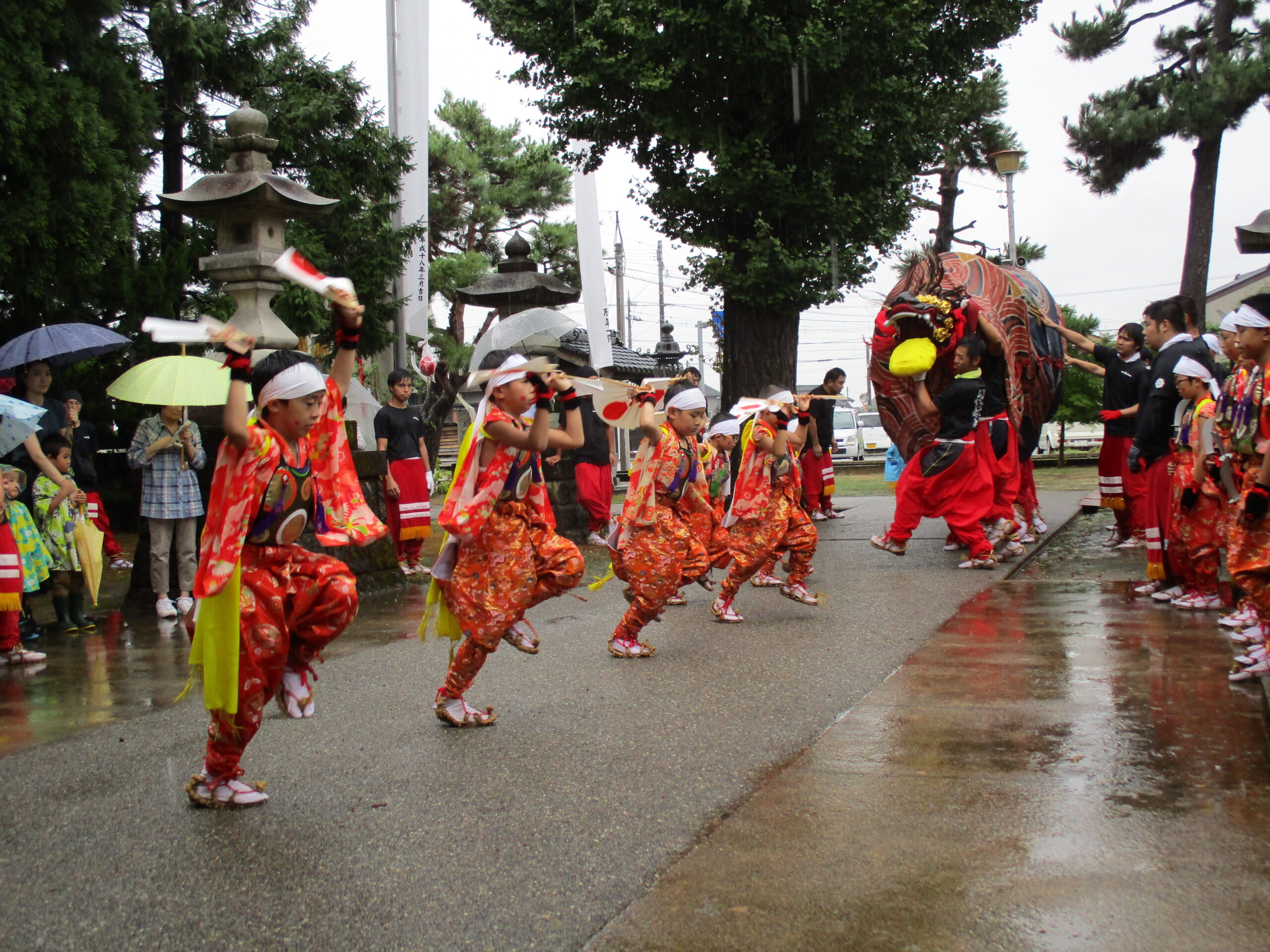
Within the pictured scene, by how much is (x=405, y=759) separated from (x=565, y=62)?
1072 cm

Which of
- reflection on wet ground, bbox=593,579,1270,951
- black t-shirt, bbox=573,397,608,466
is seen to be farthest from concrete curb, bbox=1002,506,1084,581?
black t-shirt, bbox=573,397,608,466

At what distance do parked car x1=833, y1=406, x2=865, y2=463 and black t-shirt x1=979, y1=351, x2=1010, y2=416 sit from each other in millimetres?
25605

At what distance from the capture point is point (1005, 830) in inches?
131

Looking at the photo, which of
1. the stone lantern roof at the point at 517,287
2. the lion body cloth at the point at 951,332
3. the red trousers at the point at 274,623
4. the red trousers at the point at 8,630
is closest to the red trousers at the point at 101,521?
the red trousers at the point at 8,630

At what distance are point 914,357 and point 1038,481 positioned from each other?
11.0 m

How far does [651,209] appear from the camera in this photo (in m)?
14.8

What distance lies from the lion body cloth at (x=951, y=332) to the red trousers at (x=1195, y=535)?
2.70m

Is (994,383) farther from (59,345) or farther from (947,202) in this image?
(947,202)

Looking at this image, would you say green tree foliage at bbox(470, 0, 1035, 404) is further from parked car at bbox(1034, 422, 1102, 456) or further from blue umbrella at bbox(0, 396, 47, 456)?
parked car at bbox(1034, 422, 1102, 456)

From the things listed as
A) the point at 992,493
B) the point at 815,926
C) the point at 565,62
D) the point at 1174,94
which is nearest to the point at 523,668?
the point at 815,926

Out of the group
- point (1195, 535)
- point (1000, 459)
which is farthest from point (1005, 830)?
point (1000, 459)

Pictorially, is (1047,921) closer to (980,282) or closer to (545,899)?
(545,899)

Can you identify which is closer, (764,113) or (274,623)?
(274,623)

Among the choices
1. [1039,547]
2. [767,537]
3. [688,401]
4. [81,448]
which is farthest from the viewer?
[1039,547]
